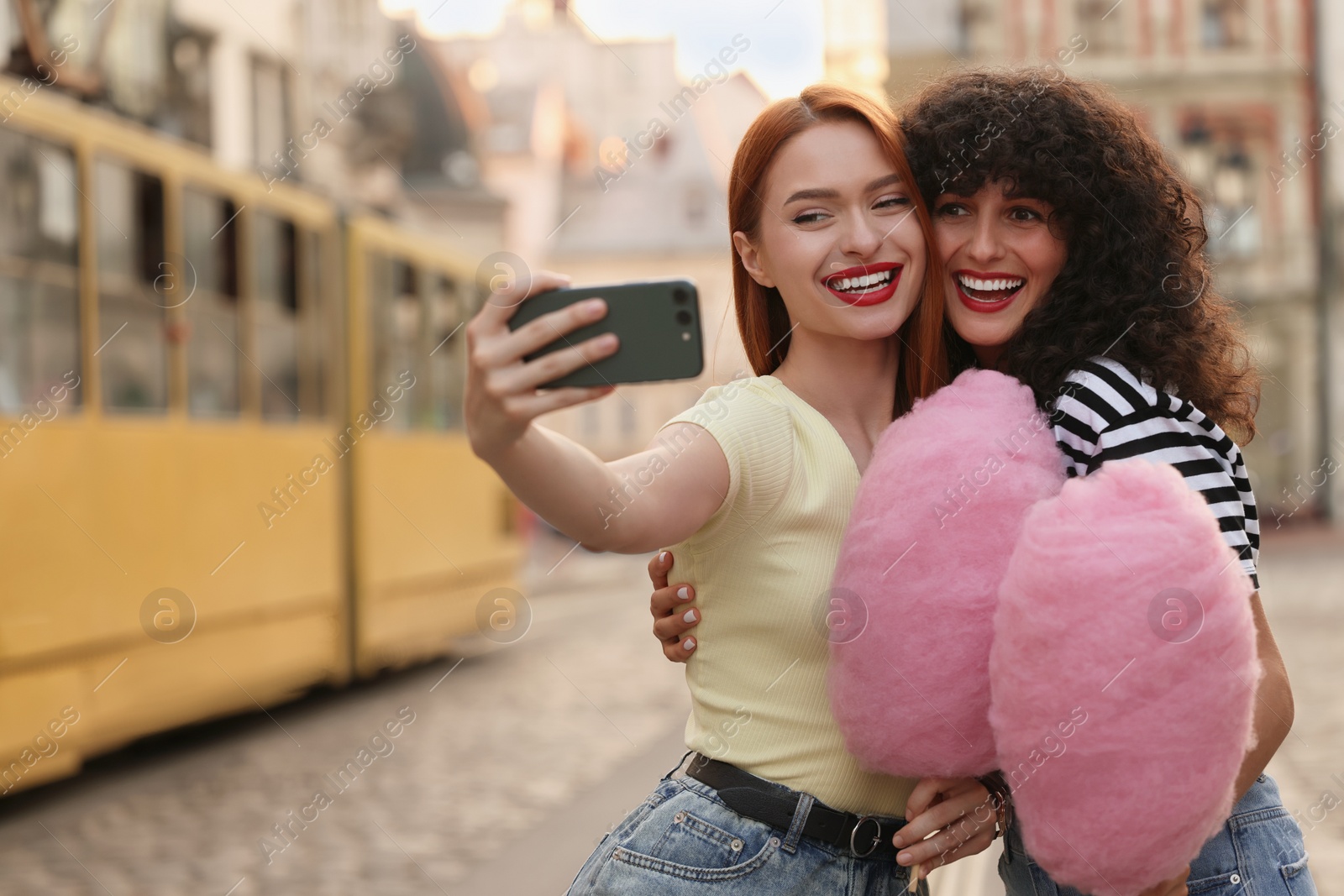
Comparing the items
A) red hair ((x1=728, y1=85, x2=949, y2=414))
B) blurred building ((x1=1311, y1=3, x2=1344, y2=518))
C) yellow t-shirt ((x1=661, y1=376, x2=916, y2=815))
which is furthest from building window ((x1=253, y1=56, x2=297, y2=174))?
yellow t-shirt ((x1=661, y1=376, x2=916, y2=815))

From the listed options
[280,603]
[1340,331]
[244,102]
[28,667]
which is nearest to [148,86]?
[244,102]

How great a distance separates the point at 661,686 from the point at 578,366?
30.5ft

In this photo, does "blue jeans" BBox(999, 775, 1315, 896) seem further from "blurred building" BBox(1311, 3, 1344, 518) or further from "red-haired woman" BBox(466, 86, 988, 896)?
"blurred building" BBox(1311, 3, 1344, 518)

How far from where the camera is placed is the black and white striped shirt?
1985 mm

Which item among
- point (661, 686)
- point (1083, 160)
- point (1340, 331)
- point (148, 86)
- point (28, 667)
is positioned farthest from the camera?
point (1340, 331)

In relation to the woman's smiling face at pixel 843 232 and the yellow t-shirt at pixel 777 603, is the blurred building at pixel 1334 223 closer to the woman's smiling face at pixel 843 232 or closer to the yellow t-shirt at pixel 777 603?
the woman's smiling face at pixel 843 232

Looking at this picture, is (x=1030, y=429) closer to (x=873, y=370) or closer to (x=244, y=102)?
(x=873, y=370)

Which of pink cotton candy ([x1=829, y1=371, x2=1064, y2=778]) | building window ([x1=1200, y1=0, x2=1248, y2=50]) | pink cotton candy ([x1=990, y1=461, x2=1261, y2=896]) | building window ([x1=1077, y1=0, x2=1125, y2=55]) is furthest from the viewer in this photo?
building window ([x1=1077, y1=0, x2=1125, y2=55])

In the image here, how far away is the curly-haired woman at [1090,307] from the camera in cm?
204

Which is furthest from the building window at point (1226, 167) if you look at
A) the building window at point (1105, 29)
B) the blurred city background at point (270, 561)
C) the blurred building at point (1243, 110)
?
the blurred city background at point (270, 561)

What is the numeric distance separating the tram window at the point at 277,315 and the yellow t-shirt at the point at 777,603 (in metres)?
7.82

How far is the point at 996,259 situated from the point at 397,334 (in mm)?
9670

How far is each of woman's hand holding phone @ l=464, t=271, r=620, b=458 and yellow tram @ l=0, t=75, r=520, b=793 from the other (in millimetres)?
5852

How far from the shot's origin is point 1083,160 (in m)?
2.29
